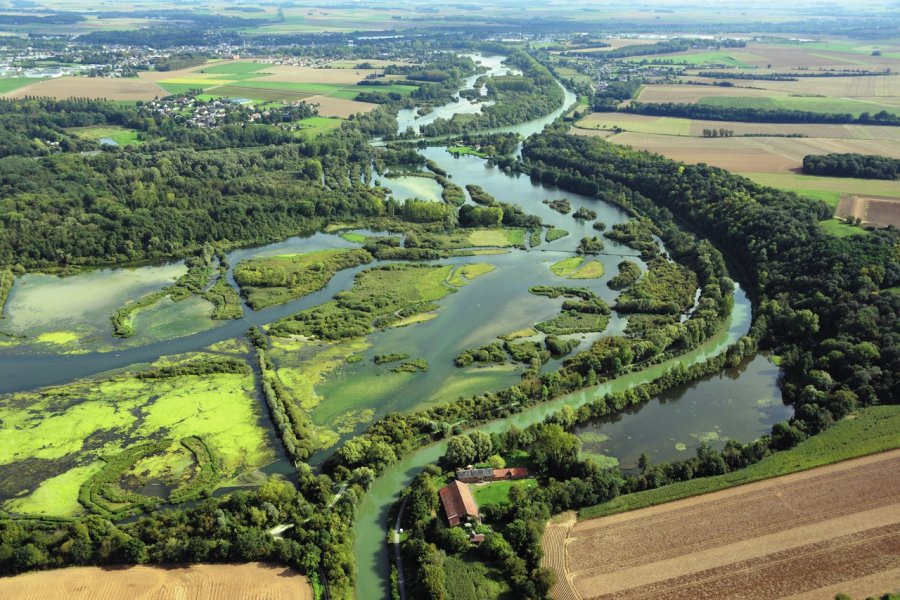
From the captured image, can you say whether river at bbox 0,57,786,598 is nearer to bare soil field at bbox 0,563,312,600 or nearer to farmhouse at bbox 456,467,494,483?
farmhouse at bbox 456,467,494,483

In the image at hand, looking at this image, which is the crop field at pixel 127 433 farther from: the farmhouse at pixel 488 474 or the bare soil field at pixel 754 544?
the bare soil field at pixel 754 544

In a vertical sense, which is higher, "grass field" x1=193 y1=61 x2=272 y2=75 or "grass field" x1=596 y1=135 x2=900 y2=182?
"grass field" x1=193 y1=61 x2=272 y2=75

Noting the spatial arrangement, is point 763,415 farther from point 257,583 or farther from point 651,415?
point 257,583

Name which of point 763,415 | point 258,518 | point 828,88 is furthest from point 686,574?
point 828,88

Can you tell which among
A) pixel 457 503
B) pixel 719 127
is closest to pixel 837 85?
pixel 719 127

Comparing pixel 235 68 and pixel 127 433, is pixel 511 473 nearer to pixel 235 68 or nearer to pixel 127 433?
pixel 127 433

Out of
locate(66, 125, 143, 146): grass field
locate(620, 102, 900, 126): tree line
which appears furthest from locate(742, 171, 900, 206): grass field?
locate(66, 125, 143, 146): grass field

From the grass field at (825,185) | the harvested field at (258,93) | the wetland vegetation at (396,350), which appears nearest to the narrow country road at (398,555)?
the wetland vegetation at (396,350)
